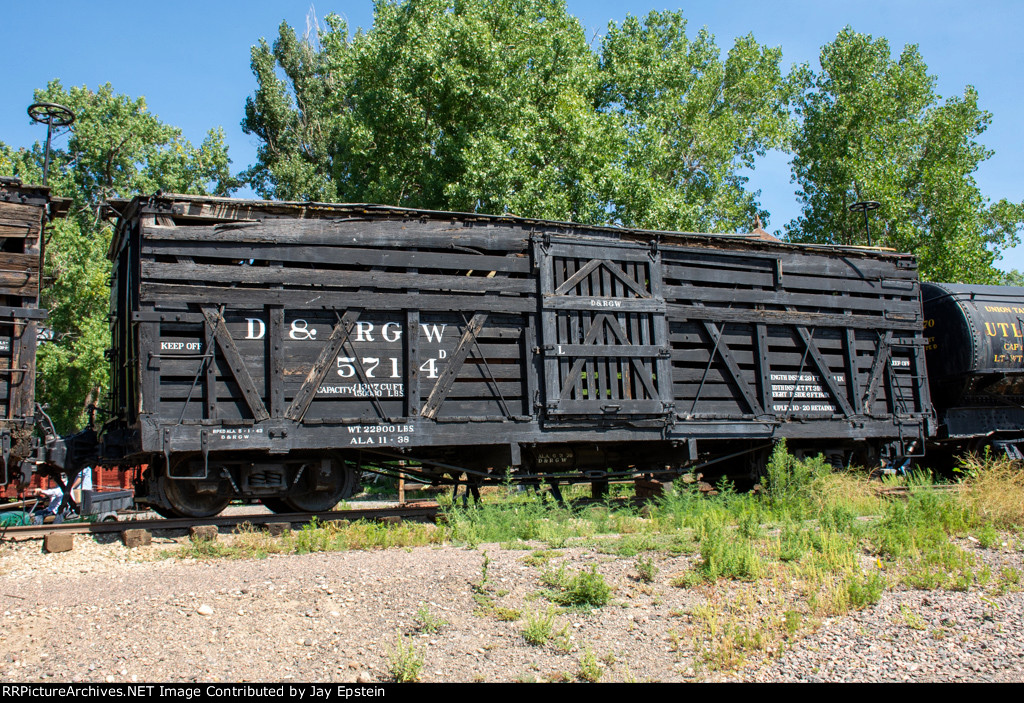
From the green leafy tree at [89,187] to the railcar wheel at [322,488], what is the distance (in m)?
18.0

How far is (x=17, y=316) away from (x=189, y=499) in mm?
2848

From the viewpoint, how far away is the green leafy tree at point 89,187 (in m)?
24.5

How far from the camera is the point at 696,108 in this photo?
2972 centimetres

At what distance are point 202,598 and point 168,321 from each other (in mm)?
3975

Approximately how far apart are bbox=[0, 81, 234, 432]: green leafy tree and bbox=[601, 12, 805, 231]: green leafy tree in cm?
1763

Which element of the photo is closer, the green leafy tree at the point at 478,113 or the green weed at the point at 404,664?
the green weed at the point at 404,664

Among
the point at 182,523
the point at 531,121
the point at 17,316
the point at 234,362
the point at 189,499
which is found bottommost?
the point at 182,523

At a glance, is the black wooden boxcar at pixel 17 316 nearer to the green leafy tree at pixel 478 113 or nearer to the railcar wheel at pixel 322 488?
the railcar wheel at pixel 322 488

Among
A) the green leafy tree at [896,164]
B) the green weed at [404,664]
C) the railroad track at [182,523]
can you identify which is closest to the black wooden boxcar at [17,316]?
the railroad track at [182,523]

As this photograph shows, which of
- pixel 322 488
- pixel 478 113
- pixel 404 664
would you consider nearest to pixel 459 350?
pixel 322 488

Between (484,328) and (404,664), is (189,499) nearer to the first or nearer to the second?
(484,328)

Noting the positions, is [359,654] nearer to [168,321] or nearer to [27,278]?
[168,321]

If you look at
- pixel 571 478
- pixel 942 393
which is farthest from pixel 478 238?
pixel 942 393

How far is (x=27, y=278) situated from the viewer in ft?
27.4
